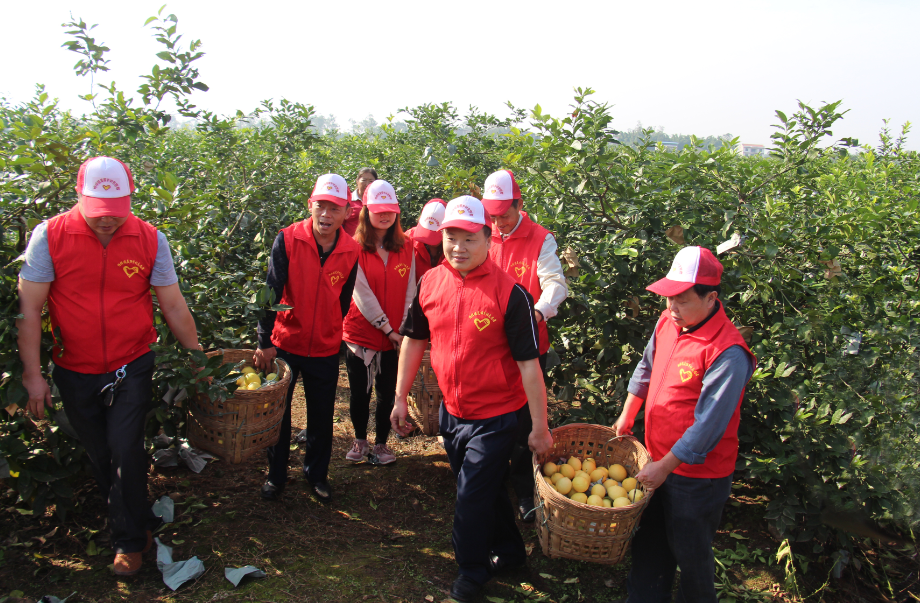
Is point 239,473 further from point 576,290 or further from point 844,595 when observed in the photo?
point 844,595

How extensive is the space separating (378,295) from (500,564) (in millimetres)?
1804

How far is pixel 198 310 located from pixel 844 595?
398cm

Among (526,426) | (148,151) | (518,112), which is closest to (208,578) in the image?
Answer: (526,426)

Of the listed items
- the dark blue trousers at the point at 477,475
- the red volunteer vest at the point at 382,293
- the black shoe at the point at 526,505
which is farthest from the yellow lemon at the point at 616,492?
the red volunteer vest at the point at 382,293

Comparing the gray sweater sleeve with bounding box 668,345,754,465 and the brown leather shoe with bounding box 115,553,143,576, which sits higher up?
the gray sweater sleeve with bounding box 668,345,754,465

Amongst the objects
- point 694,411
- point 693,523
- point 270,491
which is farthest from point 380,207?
point 693,523

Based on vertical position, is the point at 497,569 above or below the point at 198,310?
below

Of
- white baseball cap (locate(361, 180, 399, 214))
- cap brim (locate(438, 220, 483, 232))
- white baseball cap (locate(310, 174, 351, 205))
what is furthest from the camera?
white baseball cap (locate(361, 180, 399, 214))

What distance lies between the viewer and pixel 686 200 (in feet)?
11.4

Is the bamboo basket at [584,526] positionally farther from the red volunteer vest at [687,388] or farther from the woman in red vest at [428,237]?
the woman in red vest at [428,237]

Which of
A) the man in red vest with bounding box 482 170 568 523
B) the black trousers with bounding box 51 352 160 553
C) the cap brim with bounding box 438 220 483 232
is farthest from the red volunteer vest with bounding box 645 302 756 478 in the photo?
the black trousers with bounding box 51 352 160 553

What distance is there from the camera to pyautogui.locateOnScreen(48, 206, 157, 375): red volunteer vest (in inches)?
101

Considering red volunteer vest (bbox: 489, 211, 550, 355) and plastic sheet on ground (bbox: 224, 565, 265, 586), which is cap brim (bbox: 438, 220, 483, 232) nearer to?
red volunteer vest (bbox: 489, 211, 550, 355)

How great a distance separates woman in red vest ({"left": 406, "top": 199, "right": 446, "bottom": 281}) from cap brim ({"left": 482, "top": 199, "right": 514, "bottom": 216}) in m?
0.73
